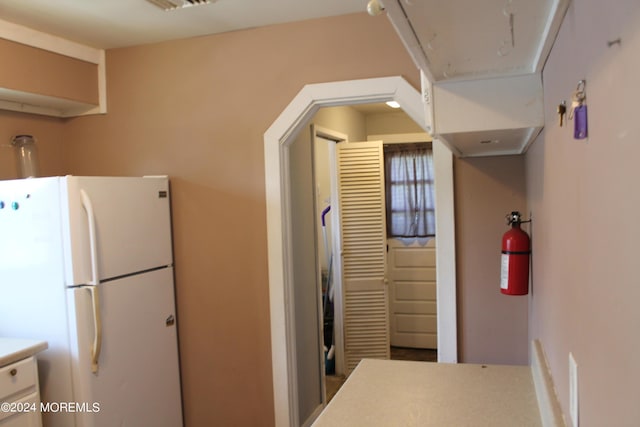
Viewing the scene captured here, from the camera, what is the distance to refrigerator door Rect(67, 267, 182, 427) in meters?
2.21

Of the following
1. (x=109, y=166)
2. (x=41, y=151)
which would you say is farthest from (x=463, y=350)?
(x=41, y=151)

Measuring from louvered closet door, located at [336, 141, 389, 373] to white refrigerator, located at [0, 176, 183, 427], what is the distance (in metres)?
1.91

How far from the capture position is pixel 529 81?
1.32 m

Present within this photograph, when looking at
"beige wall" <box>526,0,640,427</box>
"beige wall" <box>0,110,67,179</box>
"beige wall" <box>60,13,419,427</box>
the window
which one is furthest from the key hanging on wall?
the window

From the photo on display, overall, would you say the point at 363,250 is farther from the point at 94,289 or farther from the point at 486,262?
the point at 94,289

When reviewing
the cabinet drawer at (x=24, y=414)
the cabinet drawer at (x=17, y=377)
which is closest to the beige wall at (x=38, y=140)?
the cabinet drawer at (x=17, y=377)

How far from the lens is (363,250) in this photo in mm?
4113

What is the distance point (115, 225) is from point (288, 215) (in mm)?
899

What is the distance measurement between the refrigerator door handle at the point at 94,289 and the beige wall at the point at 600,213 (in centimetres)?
195

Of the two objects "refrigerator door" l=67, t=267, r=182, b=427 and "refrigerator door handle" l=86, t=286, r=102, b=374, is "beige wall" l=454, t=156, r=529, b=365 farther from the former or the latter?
"refrigerator door handle" l=86, t=286, r=102, b=374

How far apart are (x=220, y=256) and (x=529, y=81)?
1971 millimetres

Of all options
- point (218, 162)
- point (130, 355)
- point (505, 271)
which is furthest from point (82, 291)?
point (505, 271)

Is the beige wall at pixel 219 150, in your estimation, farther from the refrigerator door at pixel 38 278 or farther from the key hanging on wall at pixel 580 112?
the key hanging on wall at pixel 580 112

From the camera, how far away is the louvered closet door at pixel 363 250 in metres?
4.11
